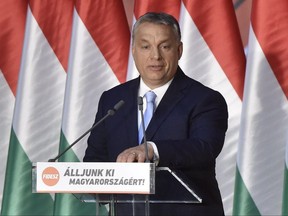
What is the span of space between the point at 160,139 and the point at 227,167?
1419 millimetres

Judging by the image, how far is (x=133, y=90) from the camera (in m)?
2.68

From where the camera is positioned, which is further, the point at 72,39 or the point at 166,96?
the point at 72,39

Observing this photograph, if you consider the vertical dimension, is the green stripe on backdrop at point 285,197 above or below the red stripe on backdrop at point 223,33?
below

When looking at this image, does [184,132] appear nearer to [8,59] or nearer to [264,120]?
[264,120]

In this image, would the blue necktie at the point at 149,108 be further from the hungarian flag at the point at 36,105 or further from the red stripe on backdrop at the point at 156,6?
the hungarian flag at the point at 36,105

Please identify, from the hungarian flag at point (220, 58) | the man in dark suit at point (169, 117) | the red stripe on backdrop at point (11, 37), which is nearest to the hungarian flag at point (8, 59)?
the red stripe on backdrop at point (11, 37)

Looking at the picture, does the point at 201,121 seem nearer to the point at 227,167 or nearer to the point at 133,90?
the point at 133,90

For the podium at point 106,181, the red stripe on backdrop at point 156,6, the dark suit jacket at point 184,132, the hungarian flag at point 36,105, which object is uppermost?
the red stripe on backdrop at point 156,6

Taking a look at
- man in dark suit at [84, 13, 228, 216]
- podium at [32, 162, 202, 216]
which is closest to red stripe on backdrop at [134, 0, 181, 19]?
man in dark suit at [84, 13, 228, 216]

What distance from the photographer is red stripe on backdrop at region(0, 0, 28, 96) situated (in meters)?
4.31

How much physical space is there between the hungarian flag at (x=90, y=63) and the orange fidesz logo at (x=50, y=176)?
1.86m

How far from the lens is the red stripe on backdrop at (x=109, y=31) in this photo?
13.5ft

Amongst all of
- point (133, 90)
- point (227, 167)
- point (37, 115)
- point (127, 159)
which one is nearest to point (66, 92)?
point (37, 115)

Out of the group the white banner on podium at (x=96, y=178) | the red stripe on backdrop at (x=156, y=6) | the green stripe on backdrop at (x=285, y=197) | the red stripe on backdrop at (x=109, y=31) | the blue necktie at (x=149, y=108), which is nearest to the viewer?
the white banner on podium at (x=96, y=178)
